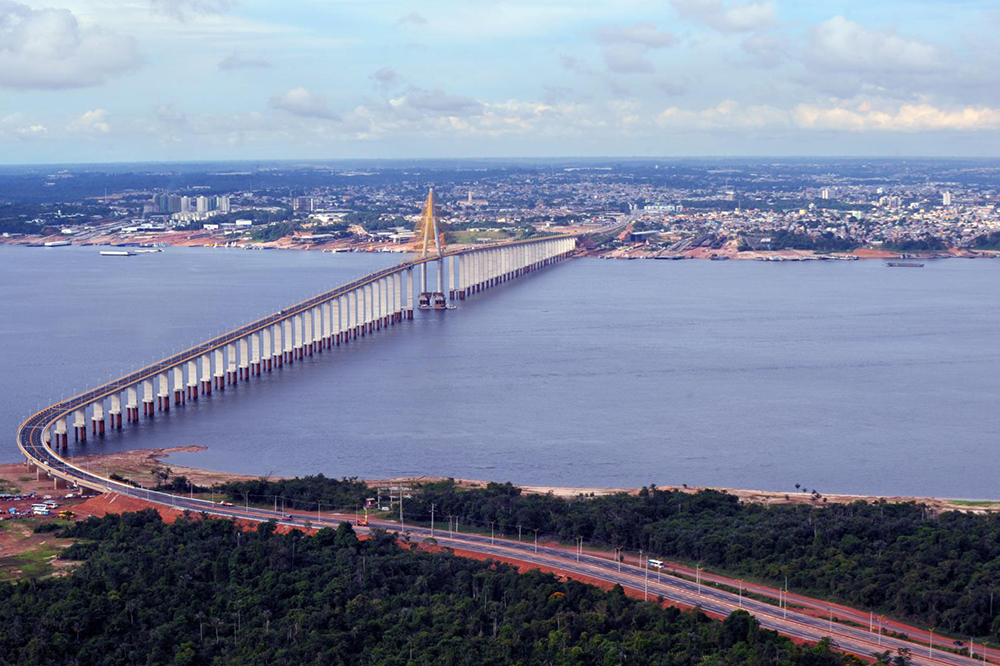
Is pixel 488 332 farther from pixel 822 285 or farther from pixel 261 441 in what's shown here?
Result: pixel 822 285

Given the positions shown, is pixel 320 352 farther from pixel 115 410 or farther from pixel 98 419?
pixel 98 419

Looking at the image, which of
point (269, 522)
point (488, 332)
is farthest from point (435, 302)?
point (269, 522)

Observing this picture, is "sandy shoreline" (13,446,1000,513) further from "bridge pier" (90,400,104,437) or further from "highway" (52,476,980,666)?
"bridge pier" (90,400,104,437)

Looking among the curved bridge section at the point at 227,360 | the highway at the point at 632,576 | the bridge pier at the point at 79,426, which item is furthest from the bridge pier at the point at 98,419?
the highway at the point at 632,576

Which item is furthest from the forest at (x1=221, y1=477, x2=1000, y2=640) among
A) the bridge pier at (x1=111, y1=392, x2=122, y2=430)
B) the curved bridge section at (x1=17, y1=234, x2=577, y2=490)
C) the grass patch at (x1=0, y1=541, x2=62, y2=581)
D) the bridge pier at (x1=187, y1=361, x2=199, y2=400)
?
the bridge pier at (x1=187, y1=361, x2=199, y2=400)

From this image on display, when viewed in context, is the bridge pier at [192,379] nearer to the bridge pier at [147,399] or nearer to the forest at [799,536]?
the bridge pier at [147,399]
